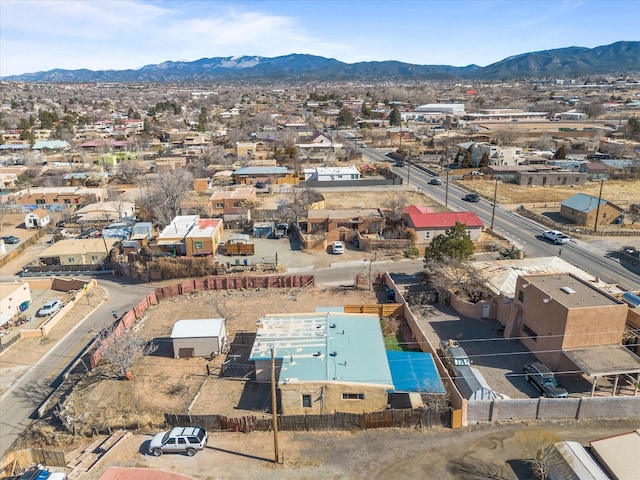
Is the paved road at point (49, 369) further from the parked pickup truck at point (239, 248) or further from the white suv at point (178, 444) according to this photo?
the parked pickup truck at point (239, 248)

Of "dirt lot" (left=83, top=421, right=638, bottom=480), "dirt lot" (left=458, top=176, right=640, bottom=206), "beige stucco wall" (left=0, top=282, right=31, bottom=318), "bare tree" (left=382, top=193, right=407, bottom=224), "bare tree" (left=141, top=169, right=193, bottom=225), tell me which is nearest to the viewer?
"dirt lot" (left=83, top=421, right=638, bottom=480)

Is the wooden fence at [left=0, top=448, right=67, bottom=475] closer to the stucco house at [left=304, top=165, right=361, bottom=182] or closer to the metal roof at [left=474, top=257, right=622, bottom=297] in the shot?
the metal roof at [left=474, top=257, right=622, bottom=297]

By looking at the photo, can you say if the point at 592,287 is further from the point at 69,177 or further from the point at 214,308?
the point at 69,177

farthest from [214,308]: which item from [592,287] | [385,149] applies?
[385,149]

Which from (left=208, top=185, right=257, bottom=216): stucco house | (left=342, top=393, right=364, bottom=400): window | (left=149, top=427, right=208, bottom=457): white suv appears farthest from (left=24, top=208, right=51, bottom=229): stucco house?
(left=342, top=393, right=364, bottom=400): window

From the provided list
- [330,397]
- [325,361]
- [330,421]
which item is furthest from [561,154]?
[330,421]
